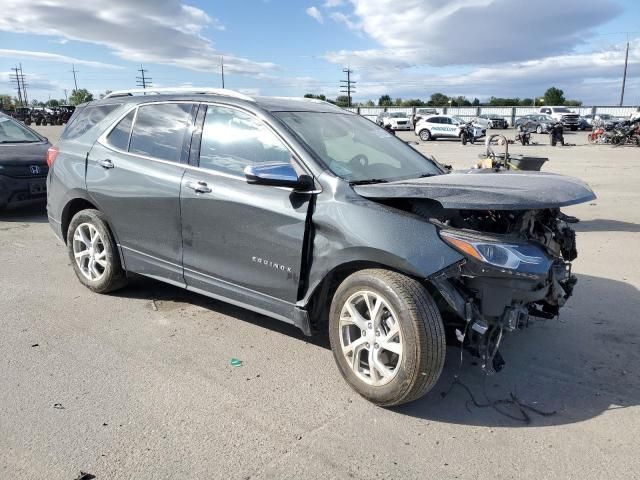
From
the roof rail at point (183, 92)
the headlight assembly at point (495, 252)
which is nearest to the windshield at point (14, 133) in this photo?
the roof rail at point (183, 92)

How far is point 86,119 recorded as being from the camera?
17.3 ft

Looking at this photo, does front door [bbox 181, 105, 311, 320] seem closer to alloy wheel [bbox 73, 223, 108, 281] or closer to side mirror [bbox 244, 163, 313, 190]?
side mirror [bbox 244, 163, 313, 190]

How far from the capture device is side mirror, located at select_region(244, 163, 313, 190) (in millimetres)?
3332

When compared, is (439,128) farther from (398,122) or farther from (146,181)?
(146,181)

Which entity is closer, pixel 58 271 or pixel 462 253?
pixel 462 253

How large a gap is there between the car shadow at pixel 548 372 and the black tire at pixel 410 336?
0.18m

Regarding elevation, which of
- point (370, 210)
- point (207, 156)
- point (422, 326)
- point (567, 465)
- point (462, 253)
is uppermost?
point (207, 156)

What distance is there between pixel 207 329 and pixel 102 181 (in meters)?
1.65

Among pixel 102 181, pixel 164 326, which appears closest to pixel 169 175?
pixel 102 181

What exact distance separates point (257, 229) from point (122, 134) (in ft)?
6.36

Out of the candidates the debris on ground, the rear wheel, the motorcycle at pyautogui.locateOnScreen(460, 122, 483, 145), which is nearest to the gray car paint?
the debris on ground

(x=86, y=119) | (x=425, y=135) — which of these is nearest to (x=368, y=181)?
(x=86, y=119)

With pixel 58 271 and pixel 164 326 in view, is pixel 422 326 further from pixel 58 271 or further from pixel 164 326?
pixel 58 271

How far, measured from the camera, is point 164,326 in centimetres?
441
